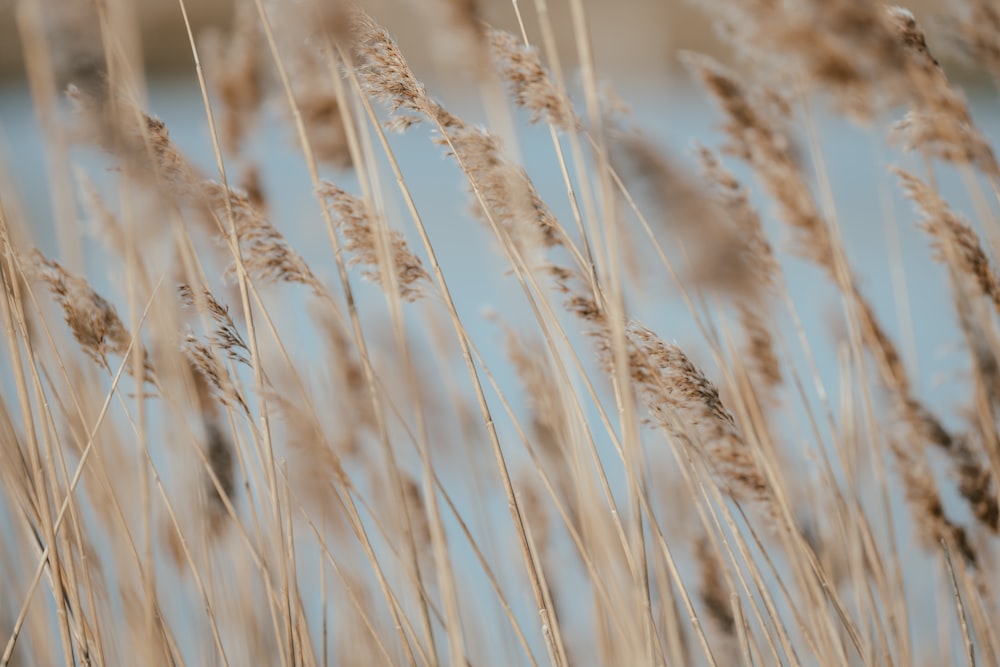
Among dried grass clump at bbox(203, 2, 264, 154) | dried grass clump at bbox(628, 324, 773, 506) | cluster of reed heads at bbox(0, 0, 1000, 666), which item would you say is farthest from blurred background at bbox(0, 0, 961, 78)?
dried grass clump at bbox(628, 324, 773, 506)

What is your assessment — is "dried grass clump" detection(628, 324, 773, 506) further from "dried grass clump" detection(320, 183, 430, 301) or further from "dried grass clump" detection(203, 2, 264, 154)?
"dried grass clump" detection(203, 2, 264, 154)

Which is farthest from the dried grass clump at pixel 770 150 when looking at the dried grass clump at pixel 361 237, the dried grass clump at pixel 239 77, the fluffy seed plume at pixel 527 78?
the dried grass clump at pixel 239 77

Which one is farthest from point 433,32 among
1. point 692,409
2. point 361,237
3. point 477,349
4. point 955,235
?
point 955,235

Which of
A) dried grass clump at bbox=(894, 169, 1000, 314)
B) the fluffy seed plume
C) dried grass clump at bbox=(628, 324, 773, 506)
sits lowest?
dried grass clump at bbox=(628, 324, 773, 506)

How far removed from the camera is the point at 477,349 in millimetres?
781

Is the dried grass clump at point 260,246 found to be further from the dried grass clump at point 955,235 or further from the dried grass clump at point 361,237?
the dried grass clump at point 955,235

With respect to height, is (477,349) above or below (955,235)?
below

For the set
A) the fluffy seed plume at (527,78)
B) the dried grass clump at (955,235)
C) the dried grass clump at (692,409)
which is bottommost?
the dried grass clump at (692,409)

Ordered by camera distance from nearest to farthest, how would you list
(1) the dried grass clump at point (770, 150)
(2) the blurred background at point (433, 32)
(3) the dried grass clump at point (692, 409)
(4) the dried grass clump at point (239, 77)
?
1. (3) the dried grass clump at point (692, 409)
2. (2) the blurred background at point (433, 32)
3. (1) the dried grass clump at point (770, 150)
4. (4) the dried grass clump at point (239, 77)

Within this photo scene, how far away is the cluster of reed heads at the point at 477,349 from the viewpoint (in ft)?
2.54

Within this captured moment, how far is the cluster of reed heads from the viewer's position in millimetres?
775

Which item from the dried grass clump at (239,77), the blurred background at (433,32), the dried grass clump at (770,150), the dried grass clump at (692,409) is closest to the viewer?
the dried grass clump at (692,409)

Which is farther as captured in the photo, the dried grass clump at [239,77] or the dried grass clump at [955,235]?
the dried grass clump at [239,77]

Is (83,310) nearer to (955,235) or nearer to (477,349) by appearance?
(477,349)
